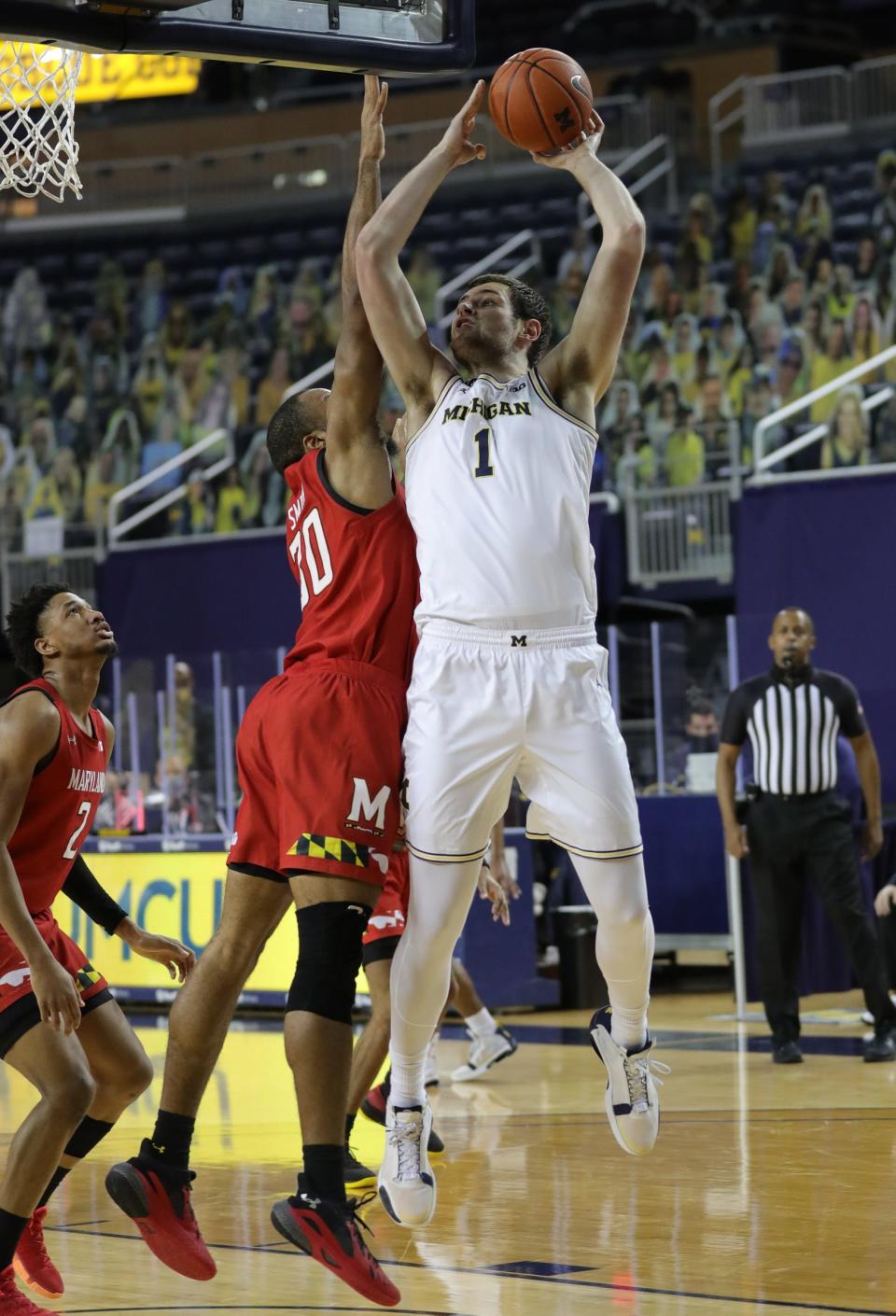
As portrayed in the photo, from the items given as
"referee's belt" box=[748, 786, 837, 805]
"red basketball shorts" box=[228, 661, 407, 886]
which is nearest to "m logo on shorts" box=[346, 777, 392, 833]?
"red basketball shorts" box=[228, 661, 407, 886]

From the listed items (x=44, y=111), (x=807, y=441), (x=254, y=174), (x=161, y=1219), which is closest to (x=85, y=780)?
(x=161, y=1219)

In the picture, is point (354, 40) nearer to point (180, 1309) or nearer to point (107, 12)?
point (107, 12)

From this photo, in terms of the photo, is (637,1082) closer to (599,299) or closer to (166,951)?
(166,951)

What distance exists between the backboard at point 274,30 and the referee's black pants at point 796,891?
504cm

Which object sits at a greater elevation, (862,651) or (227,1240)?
(862,651)

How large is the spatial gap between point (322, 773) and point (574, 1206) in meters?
2.17

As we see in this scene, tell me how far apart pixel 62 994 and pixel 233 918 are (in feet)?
1.50

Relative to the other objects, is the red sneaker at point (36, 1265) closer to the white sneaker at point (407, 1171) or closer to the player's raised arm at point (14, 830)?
the player's raised arm at point (14, 830)

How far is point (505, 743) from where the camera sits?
4367mm

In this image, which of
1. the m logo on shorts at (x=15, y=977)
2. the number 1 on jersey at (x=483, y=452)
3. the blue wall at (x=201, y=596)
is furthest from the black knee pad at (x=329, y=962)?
the blue wall at (x=201, y=596)

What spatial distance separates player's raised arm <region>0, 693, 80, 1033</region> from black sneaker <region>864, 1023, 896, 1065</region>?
17.0 ft

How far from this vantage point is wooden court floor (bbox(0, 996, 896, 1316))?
4.74 metres

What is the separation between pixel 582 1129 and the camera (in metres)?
7.36

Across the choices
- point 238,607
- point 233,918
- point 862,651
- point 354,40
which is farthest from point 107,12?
point 238,607
